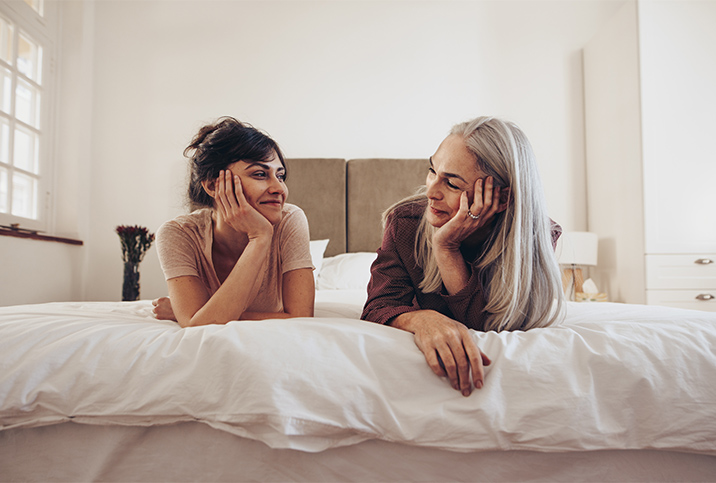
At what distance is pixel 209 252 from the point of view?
4.44ft

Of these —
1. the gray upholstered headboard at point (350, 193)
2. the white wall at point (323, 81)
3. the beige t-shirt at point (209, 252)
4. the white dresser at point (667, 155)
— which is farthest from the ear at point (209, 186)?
the white dresser at point (667, 155)

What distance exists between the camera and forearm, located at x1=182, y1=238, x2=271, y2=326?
1119 millimetres

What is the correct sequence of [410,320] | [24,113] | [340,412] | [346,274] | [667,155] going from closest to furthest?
1. [340,412]
2. [410,320]
3. [346,274]
4. [667,155]
5. [24,113]

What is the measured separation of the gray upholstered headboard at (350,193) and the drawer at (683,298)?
5.09 ft

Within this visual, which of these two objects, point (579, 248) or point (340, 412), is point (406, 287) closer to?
point (340, 412)

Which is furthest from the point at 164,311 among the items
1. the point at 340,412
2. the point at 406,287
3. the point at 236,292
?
the point at 340,412

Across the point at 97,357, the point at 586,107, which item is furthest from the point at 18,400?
the point at 586,107

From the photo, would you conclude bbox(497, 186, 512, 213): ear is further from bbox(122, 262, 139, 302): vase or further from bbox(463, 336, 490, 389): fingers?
bbox(122, 262, 139, 302): vase

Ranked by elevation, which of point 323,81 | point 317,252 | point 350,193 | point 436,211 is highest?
point 323,81

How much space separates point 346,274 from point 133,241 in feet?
4.56

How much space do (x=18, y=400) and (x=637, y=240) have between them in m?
3.09

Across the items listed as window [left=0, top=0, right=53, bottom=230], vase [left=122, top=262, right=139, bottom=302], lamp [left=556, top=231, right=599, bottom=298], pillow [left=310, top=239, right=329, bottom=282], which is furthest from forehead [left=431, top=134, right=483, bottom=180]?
window [left=0, top=0, right=53, bottom=230]

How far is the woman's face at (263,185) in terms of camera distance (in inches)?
50.1

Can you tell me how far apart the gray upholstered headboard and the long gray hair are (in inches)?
75.5
